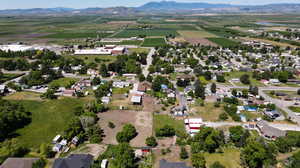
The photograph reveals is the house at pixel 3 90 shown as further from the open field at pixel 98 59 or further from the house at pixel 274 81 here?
the house at pixel 274 81

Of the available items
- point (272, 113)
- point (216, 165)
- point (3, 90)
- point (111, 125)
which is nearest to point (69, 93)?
point (3, 90)

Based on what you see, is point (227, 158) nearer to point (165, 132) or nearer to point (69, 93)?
point (165, 132)

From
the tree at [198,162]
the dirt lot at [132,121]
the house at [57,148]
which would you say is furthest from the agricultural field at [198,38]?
the house at [57,148]

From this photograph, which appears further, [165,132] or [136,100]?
[136,100]

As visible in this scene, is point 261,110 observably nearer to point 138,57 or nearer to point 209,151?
point 209,151

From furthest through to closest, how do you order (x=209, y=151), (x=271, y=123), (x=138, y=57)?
(x=138, y=57) < (x=271, y=123) < (x=209, y=151)

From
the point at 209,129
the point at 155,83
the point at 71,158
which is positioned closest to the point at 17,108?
the point at 71,158
